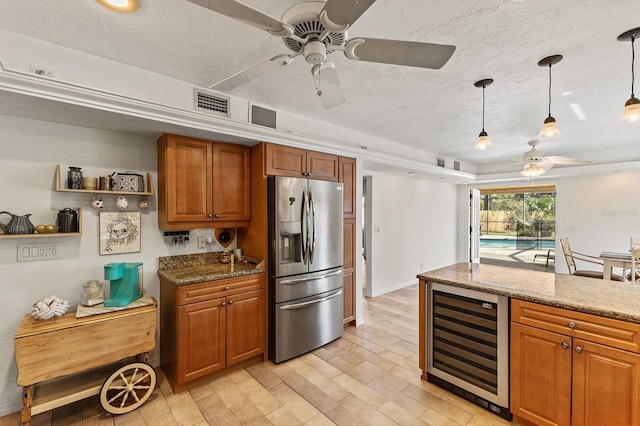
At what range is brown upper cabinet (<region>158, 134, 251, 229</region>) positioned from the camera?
258 cm

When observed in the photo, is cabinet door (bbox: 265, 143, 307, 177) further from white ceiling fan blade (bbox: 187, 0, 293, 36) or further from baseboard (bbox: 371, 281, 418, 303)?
baseboard (bbox: 371, 281, 418, 303)

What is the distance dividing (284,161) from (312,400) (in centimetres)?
225

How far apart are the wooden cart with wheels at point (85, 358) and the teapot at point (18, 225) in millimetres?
654

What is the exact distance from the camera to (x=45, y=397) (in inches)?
79.9

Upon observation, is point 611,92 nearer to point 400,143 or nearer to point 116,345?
point 400,143

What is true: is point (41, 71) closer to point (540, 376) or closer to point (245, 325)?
point (245, 325)

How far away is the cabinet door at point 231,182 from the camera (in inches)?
112

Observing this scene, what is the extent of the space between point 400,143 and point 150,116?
359cm

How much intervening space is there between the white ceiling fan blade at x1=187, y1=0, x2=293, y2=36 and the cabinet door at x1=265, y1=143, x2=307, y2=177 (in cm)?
177

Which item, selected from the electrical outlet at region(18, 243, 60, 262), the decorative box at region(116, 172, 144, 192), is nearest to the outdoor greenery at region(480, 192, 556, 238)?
the decorative box at region(116, 172, 144, 192)

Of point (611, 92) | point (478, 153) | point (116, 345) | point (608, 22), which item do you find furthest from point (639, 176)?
point (116, 345)

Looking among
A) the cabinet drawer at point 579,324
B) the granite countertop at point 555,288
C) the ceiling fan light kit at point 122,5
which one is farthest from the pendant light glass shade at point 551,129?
the ceiling fan light kit at point 122,5

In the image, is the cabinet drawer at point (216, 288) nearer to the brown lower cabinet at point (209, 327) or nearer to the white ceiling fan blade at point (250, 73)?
the brown lower cabinet at point (209, 327)

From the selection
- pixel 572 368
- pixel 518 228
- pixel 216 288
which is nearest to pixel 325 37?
pixel 216 288
